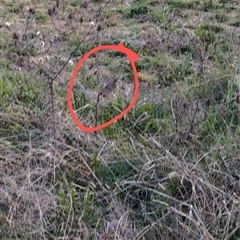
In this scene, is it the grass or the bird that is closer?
the grass

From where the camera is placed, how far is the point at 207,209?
2.44 meters

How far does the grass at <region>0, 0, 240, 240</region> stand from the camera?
242 centimetres

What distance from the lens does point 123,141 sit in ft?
9.40

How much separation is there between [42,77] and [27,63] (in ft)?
0.88

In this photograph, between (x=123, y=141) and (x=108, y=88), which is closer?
(x=123, y=141)

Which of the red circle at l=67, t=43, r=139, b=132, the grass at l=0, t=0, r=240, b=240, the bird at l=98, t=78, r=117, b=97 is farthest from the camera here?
the bird at l=98, t=78, r=117, b=97

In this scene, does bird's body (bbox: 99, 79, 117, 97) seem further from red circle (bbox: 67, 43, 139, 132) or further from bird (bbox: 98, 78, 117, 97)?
red circle (bbox: 67, 43, 139, 132)

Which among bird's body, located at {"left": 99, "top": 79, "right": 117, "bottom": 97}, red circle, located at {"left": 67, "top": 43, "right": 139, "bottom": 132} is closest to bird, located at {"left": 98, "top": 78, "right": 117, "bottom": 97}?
bird's body, located at {"left": 99, "top": 79, "right": 117, "bottom": 97}

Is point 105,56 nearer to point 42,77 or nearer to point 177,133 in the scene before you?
point 42,77

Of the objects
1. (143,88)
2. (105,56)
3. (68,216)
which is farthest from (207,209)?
(105,56)

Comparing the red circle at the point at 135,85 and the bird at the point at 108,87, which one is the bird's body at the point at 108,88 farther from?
the red circle at the point at 135,85

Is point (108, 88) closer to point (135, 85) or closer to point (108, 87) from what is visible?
point (108, 87)

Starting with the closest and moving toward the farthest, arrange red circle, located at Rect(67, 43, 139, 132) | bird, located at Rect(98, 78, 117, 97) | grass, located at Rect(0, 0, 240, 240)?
grass, located at Rect(0, 0, 240, 240)
red circle, located at Rect(67, 43, 139, 132)
bird, located at Rect(98, 78, 117, 97)

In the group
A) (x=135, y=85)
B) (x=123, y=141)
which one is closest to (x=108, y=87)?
(x=135, y=85)
